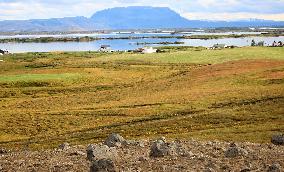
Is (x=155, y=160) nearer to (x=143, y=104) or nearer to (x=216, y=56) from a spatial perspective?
(x=143, y=104)

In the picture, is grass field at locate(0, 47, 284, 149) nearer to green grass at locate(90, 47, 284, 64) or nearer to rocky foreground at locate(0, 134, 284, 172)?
green grass at locate(90, 47, 284, 64)

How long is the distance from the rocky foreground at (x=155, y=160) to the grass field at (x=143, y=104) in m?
12.1

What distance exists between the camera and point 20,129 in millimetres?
49688

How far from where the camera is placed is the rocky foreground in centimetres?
2011

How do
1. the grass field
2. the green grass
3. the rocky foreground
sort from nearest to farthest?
1. the rocky foreground
2. the grass field
3. the green grass

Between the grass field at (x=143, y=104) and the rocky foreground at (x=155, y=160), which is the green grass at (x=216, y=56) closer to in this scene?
the grass field at (x=143, y=104)

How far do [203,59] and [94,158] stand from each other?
3885 inches

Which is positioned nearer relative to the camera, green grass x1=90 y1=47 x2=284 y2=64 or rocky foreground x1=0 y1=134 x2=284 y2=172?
rocky foreground x1=0 y1=134 x2=284 y2=172

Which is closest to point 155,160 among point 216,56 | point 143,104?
point 143,104

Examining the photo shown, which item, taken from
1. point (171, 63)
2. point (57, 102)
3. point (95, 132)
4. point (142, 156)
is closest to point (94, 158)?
point (142, 156)

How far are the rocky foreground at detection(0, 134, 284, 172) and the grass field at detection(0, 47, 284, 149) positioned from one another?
39.8ft

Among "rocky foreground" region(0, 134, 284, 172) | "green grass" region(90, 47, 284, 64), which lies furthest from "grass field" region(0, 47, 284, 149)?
"rocky foreground" region(0, 134, 284, 172)

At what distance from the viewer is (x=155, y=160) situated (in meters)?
22.0

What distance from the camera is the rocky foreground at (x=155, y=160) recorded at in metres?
20.1
